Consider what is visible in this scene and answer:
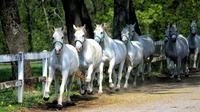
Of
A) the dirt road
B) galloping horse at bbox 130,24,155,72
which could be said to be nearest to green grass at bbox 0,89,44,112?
the dirt road

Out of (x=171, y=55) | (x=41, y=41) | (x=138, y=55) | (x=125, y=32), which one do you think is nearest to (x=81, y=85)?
(x=125, y=32)

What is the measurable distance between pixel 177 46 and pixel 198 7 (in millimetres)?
15233

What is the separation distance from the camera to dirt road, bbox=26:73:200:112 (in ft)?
41.8

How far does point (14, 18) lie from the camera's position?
16.9 meters

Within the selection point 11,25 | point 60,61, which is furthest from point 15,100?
point 11,25

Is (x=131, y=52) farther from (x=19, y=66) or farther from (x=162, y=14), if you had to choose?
(x=162, y=14)

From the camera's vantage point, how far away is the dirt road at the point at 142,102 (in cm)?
1273

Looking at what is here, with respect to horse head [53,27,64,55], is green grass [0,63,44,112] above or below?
below

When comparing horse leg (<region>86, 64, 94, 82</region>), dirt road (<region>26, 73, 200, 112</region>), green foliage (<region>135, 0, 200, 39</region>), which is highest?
green foliage (<region>135, 0, 200, 39</region>)

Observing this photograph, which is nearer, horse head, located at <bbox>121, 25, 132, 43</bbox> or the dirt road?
the dirt road

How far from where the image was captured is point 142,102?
1434cm

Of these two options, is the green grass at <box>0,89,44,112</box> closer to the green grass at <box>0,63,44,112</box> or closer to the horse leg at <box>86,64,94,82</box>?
the green grass at <box>0,63,44,112</box>

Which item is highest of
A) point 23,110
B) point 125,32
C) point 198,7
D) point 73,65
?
point 198,7

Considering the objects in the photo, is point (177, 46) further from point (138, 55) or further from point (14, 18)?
point (14, 18)
